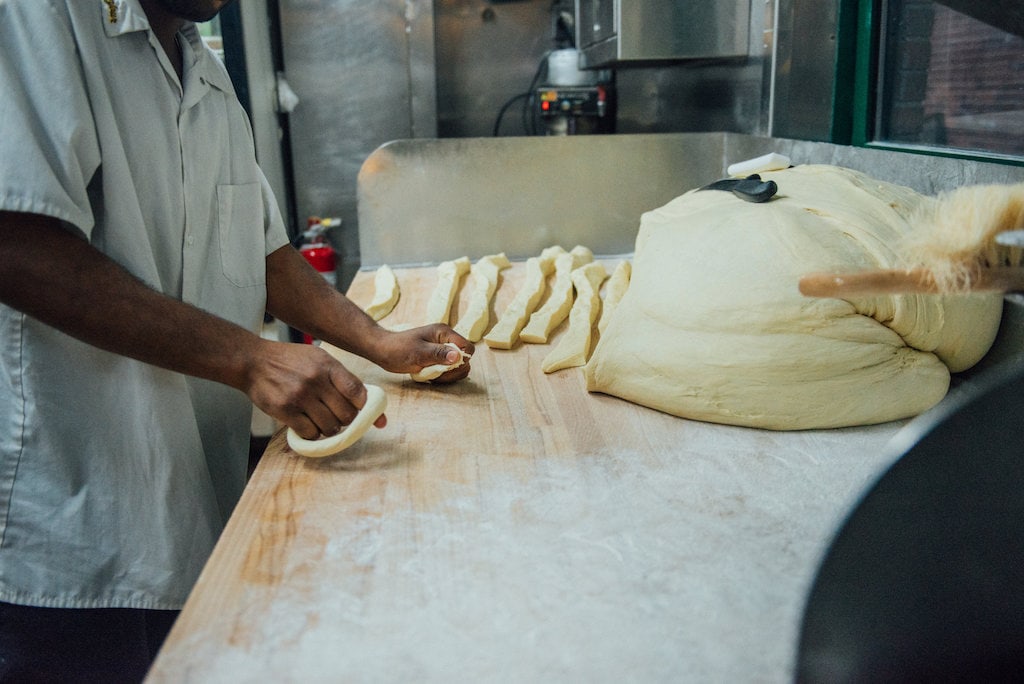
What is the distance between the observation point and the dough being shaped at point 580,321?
57.9 inches

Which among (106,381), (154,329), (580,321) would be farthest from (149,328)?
(580,321)

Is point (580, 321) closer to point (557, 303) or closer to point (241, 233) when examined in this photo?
point (557, 303)

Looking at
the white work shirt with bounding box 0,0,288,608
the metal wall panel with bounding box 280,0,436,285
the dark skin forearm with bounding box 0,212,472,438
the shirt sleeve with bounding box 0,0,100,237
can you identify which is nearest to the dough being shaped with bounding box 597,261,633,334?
the dark skin forearm with bounding box 0,212,472,438

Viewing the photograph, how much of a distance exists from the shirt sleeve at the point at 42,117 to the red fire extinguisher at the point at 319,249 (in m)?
2.00

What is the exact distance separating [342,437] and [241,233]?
0.54 metres

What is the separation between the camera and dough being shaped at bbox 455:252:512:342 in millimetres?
1695

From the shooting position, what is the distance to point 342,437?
1.03 m

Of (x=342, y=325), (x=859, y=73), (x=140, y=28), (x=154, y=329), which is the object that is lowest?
(x=342, y=325)

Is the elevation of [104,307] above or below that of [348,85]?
below

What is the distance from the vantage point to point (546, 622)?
72 cm

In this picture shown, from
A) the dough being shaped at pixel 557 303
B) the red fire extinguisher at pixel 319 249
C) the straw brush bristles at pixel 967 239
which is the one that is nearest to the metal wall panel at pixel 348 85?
Answer: the red fire extinguisher at pixel 319 249

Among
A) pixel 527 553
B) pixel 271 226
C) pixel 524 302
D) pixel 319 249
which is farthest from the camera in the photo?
pixel 319 249

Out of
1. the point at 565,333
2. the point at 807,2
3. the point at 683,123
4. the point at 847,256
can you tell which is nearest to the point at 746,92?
the point at 807,2

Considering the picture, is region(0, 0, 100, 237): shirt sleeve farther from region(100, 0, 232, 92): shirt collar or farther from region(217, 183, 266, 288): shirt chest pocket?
region(217, 183, 266, 288): shirt chest pocket
